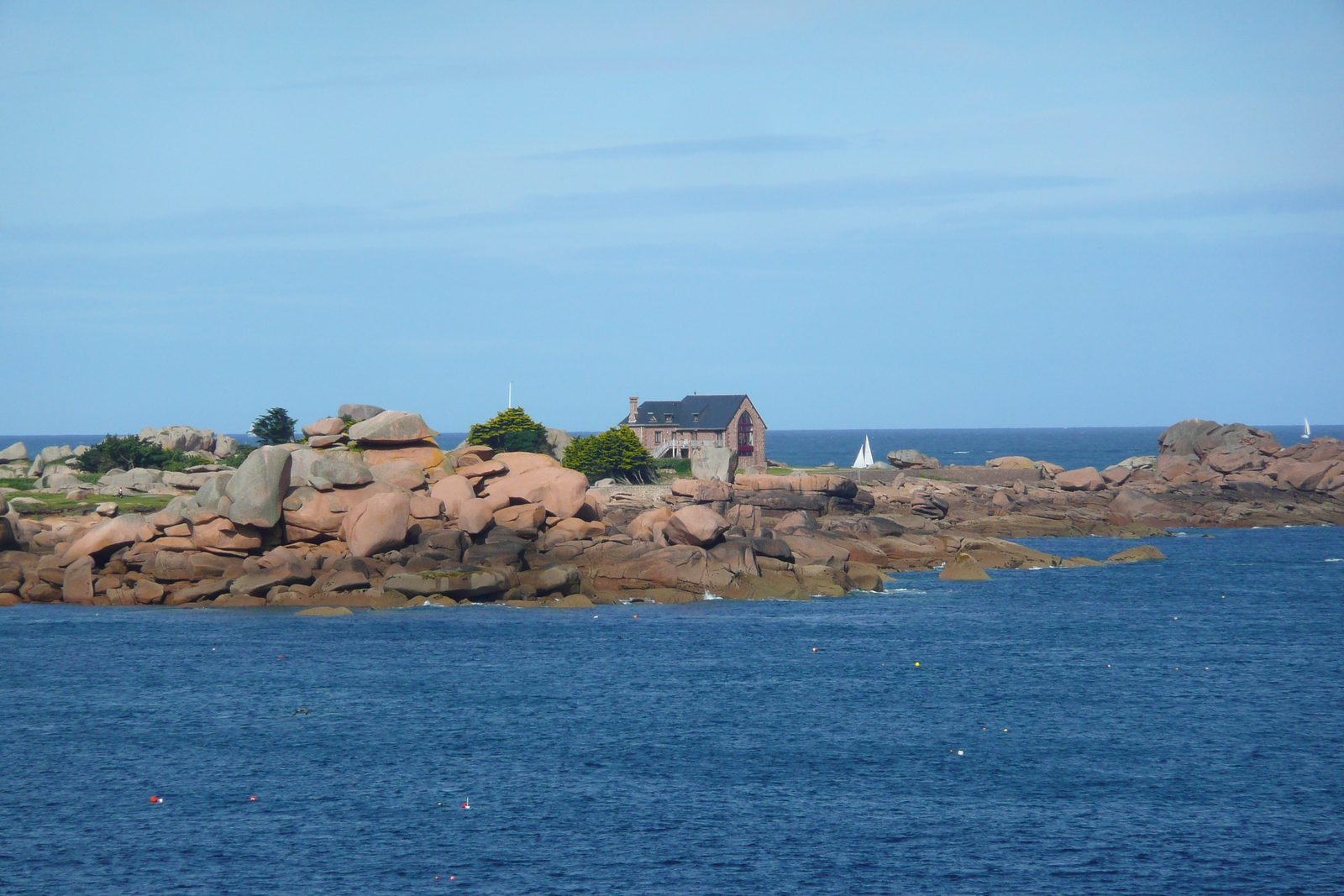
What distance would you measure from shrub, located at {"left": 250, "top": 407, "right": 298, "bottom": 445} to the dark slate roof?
1399 inches

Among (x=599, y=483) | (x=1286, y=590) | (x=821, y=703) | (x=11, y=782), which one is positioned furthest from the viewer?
(x=599, y=483)

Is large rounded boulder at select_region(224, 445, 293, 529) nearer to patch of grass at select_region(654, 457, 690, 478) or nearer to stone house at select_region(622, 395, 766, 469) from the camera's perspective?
patch of grass at select_region(654, 457, 690, 478)

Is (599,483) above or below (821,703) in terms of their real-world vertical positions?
above

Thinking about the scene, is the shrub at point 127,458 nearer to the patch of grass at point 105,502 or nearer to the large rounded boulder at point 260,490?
the patch of grass at point 105,502

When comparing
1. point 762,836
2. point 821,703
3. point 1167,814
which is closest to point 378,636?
point 821,703

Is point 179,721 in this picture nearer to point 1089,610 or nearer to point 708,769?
point 708,769

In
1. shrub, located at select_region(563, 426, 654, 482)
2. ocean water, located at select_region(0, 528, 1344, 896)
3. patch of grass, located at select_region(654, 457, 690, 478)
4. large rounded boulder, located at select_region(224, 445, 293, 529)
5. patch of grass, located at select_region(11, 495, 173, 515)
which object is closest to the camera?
ocean water, located at select_region(0, 528, 1344, 896)

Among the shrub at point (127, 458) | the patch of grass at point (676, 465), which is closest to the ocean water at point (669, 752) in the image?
the shrub at point (127, 458)

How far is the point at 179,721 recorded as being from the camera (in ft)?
120

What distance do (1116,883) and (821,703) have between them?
15.6m

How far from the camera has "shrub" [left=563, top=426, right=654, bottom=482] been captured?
318 feet

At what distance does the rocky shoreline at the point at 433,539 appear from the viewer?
58531mm

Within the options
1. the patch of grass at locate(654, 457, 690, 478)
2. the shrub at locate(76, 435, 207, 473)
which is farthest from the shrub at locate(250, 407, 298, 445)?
the patch of grass at locate(654, 457, 690, 478)

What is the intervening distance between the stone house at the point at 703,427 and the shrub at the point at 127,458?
41875mm
